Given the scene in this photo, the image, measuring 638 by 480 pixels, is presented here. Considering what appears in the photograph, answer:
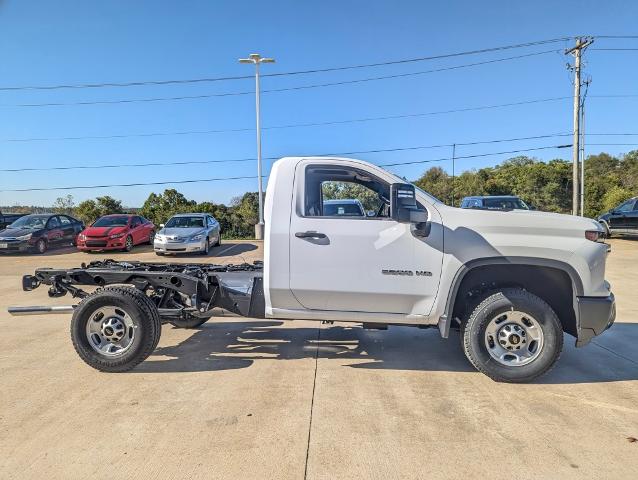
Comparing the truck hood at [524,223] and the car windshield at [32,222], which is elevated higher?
the car windshield at [32,222]

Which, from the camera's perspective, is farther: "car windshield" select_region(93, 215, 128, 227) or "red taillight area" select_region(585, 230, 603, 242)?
"car windshield" select_region(93, 215, 128, 227)

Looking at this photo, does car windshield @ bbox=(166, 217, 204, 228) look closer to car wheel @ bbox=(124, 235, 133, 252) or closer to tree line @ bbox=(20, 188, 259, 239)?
car wheel @ bbox=(124, 235, 133, 252)

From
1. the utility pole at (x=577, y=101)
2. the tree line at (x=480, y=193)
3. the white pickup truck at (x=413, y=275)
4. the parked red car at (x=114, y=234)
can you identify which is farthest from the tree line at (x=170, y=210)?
the white pickup truck at (x=413, y=275)

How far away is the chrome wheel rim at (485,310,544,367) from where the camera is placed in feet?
13.0

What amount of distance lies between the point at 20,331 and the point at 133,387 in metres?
3.08

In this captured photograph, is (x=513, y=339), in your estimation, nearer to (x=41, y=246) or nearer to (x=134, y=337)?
(x=134, y=337)

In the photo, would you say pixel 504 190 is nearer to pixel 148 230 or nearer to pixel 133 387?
pixel 148 230

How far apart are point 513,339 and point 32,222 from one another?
18.7 meters

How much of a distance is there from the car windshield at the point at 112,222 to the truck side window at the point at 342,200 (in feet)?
46.6

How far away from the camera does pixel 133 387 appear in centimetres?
392

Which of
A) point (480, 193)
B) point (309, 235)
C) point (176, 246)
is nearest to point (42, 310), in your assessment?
point (309, 235)

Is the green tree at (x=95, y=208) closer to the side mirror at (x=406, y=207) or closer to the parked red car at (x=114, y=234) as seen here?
the parked red car at (x=114, y=234)

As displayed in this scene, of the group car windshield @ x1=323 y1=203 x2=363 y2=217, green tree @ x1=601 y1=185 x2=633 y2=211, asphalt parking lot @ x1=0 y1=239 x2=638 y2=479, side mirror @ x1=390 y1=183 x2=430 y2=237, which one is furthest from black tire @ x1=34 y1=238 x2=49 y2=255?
green tree @ x1=601 y1=185 x2=633 y2=211

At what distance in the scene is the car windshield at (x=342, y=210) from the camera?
4133 mm
